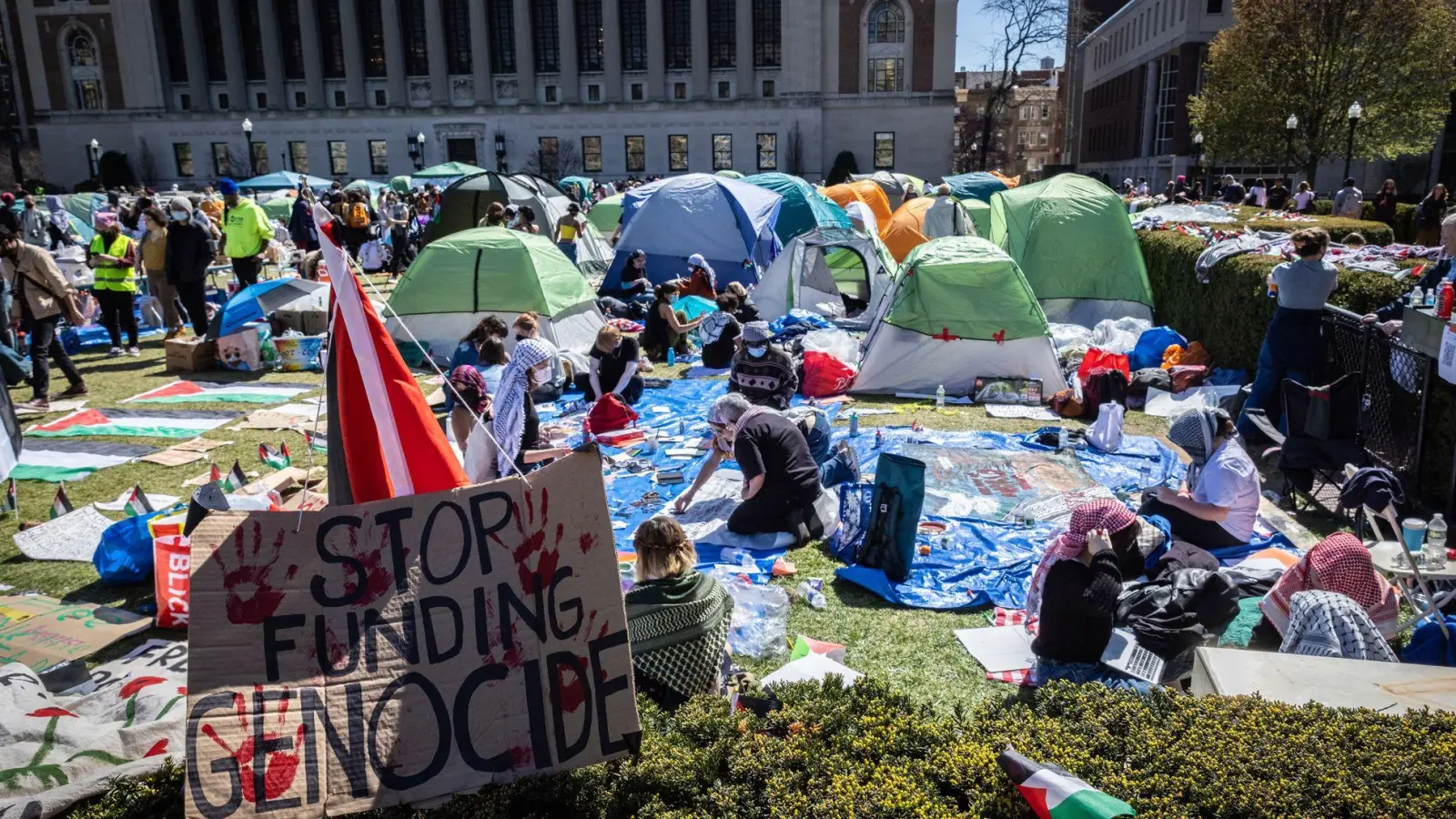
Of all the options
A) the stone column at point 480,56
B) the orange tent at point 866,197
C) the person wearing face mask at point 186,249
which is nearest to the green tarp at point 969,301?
the person wearing face mask at point 186,249

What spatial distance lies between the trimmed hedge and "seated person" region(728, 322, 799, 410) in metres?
5.13

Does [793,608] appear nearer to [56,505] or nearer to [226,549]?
[226,549]

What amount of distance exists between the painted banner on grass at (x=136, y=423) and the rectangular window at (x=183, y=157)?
5194 centimetres

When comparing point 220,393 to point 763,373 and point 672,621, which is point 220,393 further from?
point 672,621

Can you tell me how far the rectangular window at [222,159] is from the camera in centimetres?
5291

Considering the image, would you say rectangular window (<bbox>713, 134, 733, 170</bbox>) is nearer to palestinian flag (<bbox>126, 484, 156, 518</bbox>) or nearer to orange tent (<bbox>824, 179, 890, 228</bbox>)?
orange tent (<bbox>824, 179, 890, 228</bbox>)

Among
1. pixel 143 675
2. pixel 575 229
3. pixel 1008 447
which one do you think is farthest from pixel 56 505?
pixel 575 229

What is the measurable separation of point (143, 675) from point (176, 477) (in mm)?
3756

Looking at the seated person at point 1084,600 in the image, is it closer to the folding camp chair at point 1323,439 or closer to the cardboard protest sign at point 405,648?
the cardboard protest sign at point 405,648

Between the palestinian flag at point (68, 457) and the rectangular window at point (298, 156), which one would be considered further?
the rectangular window at point (298, 156)

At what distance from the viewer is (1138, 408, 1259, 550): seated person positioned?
18.0ft

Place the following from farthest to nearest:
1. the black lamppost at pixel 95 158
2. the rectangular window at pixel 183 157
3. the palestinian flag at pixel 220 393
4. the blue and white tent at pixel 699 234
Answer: the rectangular window at pixel 183 157 → the black lamppost at pixel 95 158 → the blue and white tent at pixel 699 234 → the palestinian flag at pixel 220 393

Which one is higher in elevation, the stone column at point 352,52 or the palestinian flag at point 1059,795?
the stone column at point 352,52

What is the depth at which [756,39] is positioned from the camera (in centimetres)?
4972
